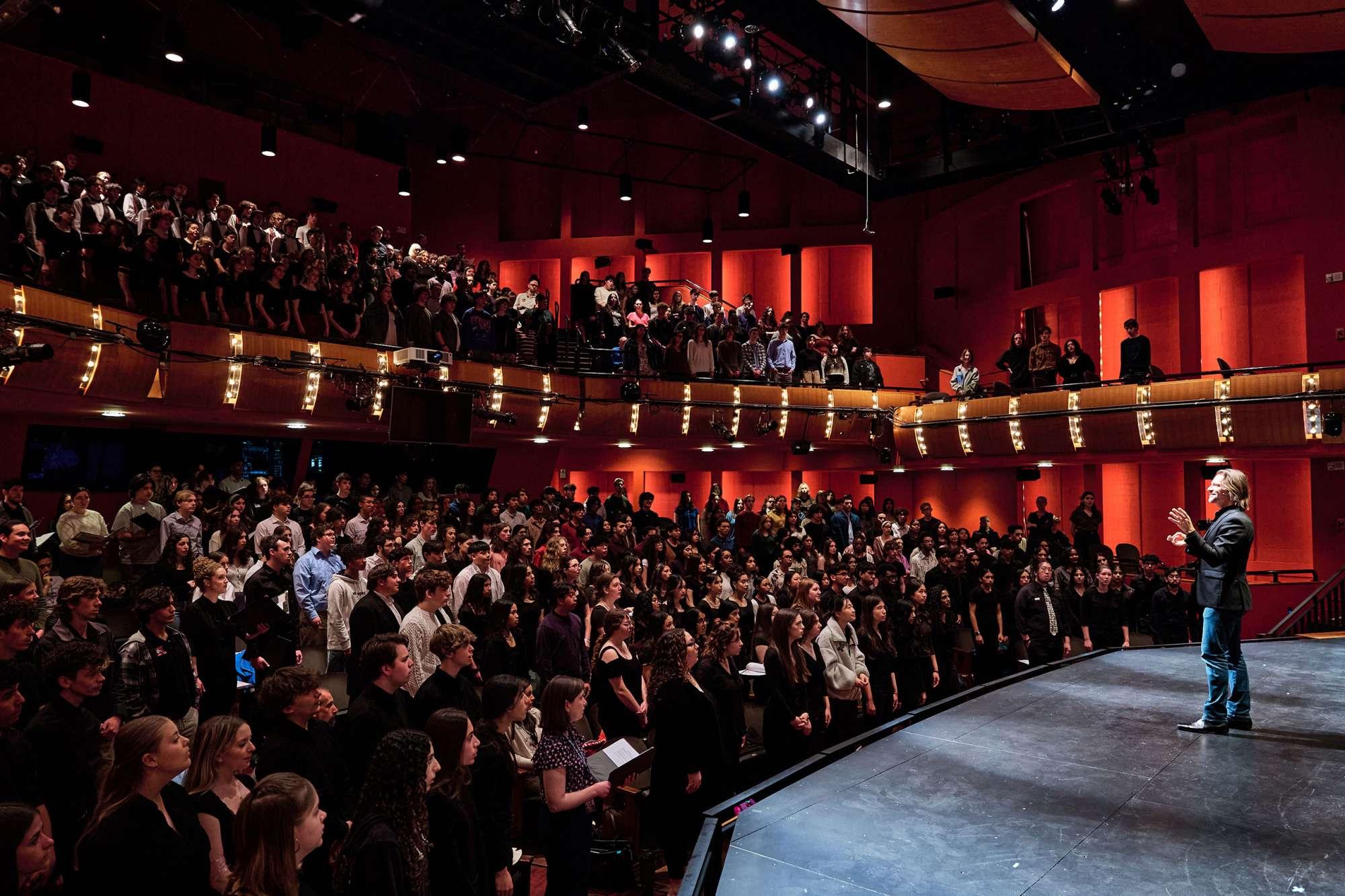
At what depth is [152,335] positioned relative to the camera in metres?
8.88

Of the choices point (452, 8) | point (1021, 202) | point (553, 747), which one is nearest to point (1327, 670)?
point (553, 747)

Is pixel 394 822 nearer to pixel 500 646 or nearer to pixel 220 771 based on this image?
pixel 220 771

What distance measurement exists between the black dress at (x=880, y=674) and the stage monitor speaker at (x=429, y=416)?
5.73 metres

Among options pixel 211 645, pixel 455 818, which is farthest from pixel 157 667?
pixel 455 818

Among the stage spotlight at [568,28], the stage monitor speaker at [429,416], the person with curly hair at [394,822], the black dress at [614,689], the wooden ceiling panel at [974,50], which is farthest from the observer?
the stage spotlight at [568,28]

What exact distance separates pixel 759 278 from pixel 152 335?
13879mm

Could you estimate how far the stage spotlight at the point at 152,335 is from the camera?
28.9ft

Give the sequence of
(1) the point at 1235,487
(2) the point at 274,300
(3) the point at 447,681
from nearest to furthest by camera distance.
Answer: (3) the point at 447,681 → (1) the point at 1235,487 → (2) the point at 274,300

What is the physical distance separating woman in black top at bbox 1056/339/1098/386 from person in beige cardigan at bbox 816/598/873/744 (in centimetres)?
844

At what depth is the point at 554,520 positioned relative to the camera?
1042 cm

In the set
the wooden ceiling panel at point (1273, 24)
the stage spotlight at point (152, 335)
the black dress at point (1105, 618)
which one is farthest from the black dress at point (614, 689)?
the wooden ceiling panel at point (1273, 24)

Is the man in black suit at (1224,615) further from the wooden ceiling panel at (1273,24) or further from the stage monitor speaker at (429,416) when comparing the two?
the stage monitor speaker at (429,416)

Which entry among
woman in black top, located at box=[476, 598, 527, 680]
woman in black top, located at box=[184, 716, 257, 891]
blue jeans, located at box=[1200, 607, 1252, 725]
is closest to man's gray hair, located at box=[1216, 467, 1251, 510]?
blue jeans, located at box=[1200, 607, 1252, 725]

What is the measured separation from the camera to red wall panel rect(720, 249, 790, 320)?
799 inches
